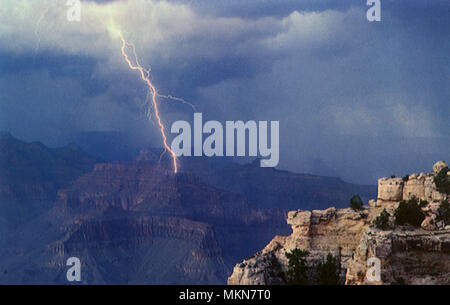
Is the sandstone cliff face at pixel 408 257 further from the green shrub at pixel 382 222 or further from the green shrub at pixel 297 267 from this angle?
the green shrub at pixel 297 267

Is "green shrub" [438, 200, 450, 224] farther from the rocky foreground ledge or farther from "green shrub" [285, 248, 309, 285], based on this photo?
"green shrub" [285, 248, 309, 285]

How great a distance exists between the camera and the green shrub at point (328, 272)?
24.3 meters

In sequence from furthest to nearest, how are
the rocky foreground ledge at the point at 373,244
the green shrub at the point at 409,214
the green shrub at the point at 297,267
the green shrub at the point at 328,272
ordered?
the green shrub at the point at 297,267 → the green shrub at the point at 328,272 → the green shrub at the point at 409,214 → the rocky foreground ledge at the point at 373,244

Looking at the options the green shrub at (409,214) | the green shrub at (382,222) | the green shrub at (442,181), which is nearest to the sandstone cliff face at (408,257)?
the green shrub at (382,222)

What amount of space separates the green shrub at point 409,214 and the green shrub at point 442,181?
103 inches

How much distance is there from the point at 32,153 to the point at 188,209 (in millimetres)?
39253

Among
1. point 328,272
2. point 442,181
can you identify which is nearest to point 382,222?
point 328,272

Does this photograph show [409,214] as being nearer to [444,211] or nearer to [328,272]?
[444,211]

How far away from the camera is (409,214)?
22922 mm

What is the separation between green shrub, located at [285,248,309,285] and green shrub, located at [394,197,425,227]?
4.93 meters

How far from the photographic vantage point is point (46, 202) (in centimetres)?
10219
